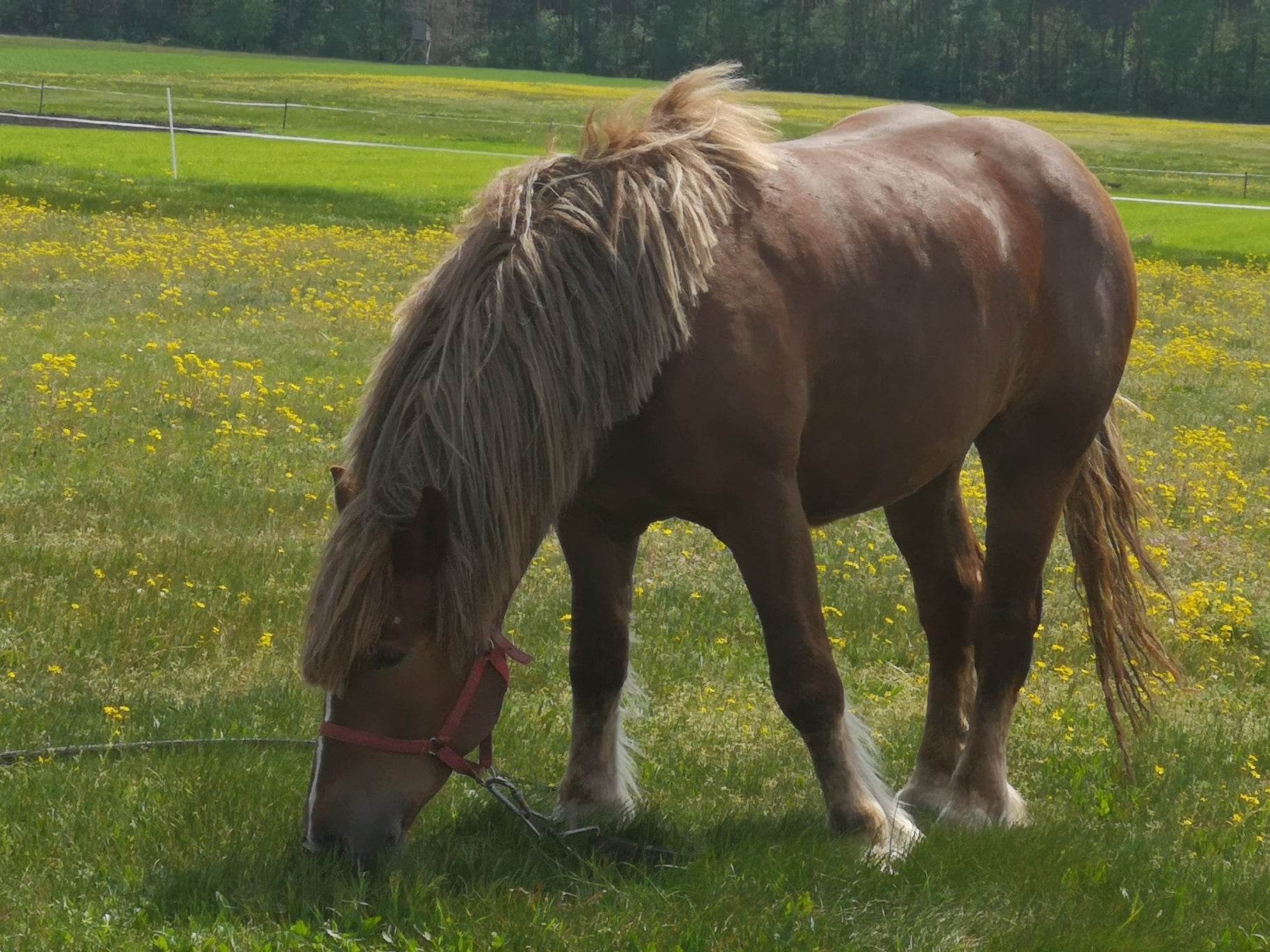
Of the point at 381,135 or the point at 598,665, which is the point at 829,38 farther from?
the point at 598,665

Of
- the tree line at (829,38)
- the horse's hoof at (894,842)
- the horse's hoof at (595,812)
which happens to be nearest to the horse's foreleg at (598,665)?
the horse's hoof at (595,812)

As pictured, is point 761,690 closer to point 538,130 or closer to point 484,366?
point 484,366

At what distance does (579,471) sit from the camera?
341 centimetres

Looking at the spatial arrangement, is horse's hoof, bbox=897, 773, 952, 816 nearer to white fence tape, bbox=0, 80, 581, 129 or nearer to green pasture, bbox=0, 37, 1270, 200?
green pasture, bbox=0, 37, 1270, 200

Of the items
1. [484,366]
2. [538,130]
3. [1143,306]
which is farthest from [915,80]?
[484,366]

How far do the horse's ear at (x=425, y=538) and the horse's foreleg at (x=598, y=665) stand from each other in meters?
0.74

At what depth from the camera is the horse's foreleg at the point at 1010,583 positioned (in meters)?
4.58

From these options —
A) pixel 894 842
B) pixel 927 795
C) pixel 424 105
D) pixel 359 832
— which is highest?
pixel 424 105

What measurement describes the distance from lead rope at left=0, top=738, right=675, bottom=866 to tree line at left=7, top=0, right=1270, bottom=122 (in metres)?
89.0

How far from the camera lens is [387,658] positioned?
319 cm

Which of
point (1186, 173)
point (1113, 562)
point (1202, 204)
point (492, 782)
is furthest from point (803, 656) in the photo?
point (1186, 173)

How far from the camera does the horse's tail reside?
5012mm

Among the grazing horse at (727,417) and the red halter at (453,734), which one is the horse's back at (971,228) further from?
the red halter at (453,734)

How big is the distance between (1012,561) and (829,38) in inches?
3727
